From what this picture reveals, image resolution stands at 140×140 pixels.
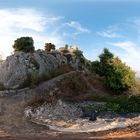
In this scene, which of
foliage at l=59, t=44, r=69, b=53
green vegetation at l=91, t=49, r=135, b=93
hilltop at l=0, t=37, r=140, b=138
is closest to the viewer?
hilltop at l=0, t=37, r=140, b=138

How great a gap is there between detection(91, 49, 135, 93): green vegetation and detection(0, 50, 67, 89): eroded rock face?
3.47m

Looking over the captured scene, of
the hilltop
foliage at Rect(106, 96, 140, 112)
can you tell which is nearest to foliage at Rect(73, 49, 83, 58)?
the hilltop

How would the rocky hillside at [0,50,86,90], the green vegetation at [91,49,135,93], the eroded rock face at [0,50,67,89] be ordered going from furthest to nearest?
the green vegetation at [91,49,135,93] < the eroded rock face at [0,50,67,89] < the rocky hillside at [0,50,86,90]

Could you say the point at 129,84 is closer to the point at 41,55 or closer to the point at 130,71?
the point at 130,71

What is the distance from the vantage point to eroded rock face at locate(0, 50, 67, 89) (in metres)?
30.4

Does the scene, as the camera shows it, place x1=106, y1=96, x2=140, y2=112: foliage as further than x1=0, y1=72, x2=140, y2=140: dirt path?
Yes

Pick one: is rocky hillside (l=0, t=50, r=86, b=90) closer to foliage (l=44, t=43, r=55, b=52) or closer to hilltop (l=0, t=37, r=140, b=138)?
hilltop (l=0, t=37, r=140, b=138)

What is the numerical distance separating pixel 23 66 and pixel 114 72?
24.1 feet

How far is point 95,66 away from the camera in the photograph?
33.6 metres

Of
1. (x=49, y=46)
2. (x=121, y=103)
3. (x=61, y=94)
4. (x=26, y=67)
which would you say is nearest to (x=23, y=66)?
(x=26, y=67)

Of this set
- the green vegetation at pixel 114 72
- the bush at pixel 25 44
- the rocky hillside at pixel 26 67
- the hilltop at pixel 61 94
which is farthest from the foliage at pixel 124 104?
the bush at pixel 25 44

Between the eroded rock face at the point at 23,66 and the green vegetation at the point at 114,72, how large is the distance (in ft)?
11.4

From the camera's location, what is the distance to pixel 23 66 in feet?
101

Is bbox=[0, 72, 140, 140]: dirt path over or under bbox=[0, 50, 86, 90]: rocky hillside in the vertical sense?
under
